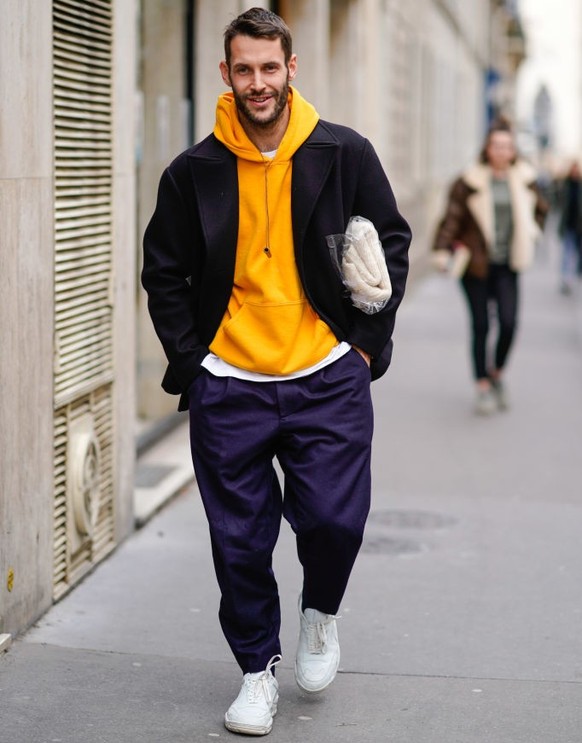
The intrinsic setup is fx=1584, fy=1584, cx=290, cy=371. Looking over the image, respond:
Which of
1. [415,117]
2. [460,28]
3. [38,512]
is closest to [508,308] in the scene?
[38,512]

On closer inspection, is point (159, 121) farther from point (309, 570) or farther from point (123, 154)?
point (309, 570)

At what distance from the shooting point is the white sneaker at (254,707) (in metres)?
4.46

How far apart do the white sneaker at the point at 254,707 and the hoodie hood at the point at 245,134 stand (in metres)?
1.43

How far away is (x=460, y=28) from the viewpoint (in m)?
32.2

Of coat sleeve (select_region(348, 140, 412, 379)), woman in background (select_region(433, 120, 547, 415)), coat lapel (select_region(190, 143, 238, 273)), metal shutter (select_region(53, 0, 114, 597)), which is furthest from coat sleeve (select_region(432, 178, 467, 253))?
coat lapel (select_region(190, 143, 238, 273))

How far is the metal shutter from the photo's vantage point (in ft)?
18.8

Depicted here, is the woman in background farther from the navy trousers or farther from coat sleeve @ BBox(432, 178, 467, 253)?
the navy trousers

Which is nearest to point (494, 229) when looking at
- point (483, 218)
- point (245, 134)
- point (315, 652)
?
point (483, 218)

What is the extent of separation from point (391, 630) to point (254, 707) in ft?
3.91

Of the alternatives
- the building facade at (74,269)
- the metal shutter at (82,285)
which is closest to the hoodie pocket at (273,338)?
the building facade at (74,269)

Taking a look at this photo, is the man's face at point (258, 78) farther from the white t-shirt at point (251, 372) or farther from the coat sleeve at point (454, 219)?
the coat sleeve at point (454, 219)

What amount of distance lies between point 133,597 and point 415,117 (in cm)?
1714

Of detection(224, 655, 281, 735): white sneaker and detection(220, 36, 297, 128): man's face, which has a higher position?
detection(220, 36, 297, 128): man's face

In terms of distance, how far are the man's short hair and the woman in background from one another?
19.4 ft
